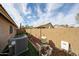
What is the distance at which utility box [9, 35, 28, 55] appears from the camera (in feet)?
12.1

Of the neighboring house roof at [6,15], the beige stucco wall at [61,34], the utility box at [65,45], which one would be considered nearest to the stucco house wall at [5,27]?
the neighboring house roof at [6,15]

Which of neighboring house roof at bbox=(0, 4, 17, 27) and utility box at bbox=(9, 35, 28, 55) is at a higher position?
neighboring house roof at bbox=(0, 4, 17, 27)

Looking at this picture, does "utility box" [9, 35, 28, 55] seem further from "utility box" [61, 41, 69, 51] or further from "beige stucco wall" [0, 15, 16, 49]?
"utility box" [61, 41, 69, 51]

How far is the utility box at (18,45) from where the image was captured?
367 centimetres

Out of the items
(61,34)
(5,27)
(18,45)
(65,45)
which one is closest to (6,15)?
(5,27)

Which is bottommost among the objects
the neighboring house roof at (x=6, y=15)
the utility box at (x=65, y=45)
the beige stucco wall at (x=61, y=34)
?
the utility box at (x=65, y=45)

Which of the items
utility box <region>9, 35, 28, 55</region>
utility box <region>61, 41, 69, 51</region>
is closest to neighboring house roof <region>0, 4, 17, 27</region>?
utility box <region>9, 35, 28, 55</region>

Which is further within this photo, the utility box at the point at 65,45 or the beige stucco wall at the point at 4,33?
the utility box at the point at 65,45

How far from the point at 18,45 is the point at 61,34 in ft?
2.33

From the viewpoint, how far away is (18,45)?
3.71m

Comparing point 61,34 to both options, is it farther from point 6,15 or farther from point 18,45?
point 6,15

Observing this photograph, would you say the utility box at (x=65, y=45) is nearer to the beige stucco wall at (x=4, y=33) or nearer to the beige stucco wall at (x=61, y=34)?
the beige stucco wall at (x=61, y=34)

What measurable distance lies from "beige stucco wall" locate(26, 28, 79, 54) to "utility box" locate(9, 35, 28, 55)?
170 millimetres

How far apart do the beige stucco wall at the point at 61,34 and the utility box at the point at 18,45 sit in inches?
6.7
